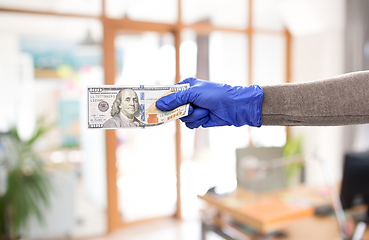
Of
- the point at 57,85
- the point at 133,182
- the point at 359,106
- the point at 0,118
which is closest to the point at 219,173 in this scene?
the point at 133,182

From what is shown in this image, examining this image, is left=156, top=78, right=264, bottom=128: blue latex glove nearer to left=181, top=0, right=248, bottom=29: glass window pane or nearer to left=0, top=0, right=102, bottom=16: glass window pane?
left=0, top=0, right=102, bottom=16: glass window pane

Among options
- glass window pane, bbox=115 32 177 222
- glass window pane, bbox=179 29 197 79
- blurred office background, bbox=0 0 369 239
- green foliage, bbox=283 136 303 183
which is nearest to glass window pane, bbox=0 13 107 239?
blurred office background, bbox=0 0 369 239

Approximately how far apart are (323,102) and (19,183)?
105 inches

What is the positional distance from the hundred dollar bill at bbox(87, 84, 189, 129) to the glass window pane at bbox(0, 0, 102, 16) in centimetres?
243

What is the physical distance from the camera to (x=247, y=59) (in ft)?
14.1

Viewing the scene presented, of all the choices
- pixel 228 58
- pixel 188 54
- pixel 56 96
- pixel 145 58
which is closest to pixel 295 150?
pixel 228 58

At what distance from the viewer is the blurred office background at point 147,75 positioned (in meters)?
3.15

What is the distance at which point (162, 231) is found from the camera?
143 inches

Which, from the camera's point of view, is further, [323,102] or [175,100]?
[175,100]

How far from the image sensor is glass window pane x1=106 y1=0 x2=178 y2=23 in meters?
3.46

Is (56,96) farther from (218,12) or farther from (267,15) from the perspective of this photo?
(267,15)

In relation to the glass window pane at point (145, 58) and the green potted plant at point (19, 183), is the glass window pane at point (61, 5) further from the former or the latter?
the green potted plant at point (19, 183)

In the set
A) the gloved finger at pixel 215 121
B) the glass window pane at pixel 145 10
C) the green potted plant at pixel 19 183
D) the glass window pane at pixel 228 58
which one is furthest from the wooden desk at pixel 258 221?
the glass window pane at pixel 145 10

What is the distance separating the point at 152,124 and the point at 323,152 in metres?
3.76
